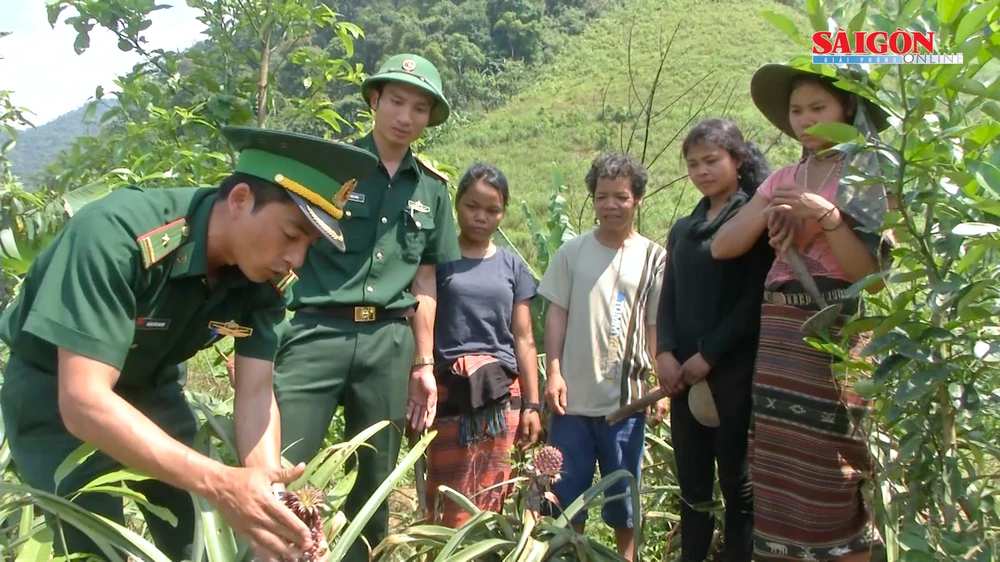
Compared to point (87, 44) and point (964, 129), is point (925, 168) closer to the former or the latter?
point (964, 129)

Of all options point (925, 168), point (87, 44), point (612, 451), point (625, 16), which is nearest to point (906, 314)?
point (925, 168)

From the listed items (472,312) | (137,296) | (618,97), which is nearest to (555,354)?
(472,312)

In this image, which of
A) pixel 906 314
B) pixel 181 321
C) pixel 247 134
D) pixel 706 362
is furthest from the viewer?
pixel 706 362

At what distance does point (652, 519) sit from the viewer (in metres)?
3.13

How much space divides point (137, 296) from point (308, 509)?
605 mm

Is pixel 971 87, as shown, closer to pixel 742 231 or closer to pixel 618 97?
pixel 742 231

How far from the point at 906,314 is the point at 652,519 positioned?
1.86 m

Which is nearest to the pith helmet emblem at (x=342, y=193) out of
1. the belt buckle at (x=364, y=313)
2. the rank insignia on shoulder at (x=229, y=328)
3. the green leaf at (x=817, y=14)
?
the rank insignia on shoulder at (x=229, y=328)

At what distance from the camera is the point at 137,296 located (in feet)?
5.70

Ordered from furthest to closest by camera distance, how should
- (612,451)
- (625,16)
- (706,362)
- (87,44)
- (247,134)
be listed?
(625,16) < (87,44) < (612,451) < (706,362) < (247,134)

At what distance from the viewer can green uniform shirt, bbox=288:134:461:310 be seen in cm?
258

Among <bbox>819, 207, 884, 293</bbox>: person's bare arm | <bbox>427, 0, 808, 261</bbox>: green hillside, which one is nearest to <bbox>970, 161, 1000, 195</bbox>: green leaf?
<bbox>819, 207, 884, 293</bbox>: person's bare arm

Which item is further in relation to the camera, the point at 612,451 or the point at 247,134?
the point at 612,451

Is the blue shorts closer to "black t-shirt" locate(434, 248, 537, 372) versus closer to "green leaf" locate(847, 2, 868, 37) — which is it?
"black t-shirt" locate(434, 248, 537, 372)
